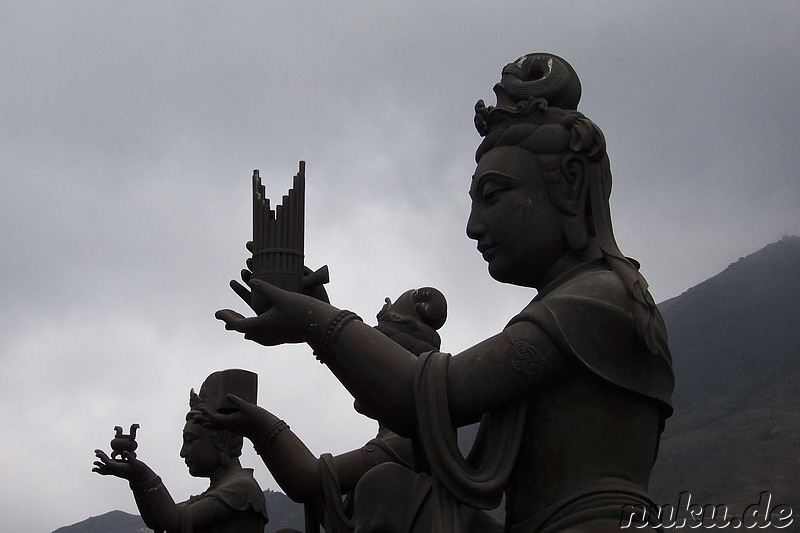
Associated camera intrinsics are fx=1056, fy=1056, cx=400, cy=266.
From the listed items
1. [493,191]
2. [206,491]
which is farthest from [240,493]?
[493,191]

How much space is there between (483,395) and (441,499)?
18.4 inches

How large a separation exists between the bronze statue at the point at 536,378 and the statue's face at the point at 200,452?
4943mm

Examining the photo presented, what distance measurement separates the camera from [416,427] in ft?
14.9

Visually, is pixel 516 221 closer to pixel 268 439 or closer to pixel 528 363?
pixel 528 363

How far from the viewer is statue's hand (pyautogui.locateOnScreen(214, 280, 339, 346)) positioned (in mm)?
4578

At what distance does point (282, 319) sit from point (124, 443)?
4.45 m

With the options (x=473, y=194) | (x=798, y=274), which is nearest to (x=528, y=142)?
(x=473, y=194)

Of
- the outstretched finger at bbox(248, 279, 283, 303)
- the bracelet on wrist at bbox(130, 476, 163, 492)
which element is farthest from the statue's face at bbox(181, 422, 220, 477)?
the outstretched finger at bbox(248, 279, 283, 303)

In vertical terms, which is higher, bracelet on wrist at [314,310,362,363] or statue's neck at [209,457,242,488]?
statue's neck at [209,457,242,488]

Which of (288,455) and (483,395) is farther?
(288,455)

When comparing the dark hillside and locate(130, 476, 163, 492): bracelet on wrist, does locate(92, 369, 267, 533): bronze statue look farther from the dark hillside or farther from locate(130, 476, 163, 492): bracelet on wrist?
the dark hillside

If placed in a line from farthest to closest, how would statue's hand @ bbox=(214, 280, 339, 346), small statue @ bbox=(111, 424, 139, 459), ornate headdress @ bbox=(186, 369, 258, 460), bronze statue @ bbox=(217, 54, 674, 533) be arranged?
small statue @ bbox=(111, 424, 139, 459) < ornate headdress @ bbox=(186, 369, 258, 460) < statue's hand @ bbox=(214, 280, 339, 346) < bronze statue @ bbox=(217, 54, 674, 533)

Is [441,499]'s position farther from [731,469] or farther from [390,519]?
[731,469]

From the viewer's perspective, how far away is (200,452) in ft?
31.2
